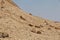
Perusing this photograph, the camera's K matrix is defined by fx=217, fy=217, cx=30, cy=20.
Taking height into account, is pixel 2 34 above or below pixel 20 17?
below

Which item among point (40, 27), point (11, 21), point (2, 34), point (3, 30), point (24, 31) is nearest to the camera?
point (2, 34)

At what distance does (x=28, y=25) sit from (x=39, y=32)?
47.2 inches

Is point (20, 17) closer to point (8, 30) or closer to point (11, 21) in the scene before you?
point (11, 21)

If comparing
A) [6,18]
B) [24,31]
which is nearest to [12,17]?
[6,18]

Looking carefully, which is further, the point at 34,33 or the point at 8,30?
the point at 34,33

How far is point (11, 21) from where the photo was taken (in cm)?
1439

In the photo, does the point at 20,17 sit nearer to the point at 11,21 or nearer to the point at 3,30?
the point at 11,21

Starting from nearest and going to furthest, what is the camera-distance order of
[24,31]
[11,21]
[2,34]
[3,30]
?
[2,34], [3,30], [24,31], [11,21]

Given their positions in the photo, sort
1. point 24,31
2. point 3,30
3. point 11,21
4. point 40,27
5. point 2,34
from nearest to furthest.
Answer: point 2,34
point 3,30
point 24,31
point 11,21
point 40,27

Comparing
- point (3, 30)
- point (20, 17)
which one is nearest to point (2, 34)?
point (3, 30)

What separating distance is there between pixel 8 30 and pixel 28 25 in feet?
9.16

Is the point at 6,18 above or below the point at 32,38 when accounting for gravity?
above

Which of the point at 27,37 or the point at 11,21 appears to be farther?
the point at 11,21

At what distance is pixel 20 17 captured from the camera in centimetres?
1638
